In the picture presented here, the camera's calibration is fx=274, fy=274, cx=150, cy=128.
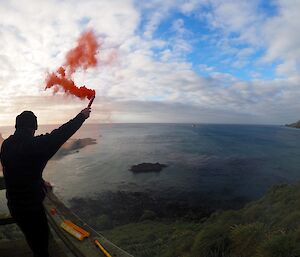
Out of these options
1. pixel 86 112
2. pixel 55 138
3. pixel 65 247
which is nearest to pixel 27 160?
pixel 55 138

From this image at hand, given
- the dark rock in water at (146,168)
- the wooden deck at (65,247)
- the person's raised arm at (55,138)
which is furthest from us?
the dark rock in water at (146,168)

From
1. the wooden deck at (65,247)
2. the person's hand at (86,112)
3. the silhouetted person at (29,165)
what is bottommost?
the wooden deck at (65,247)

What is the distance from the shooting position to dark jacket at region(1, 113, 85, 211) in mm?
3219

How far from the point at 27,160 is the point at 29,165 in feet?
0.22

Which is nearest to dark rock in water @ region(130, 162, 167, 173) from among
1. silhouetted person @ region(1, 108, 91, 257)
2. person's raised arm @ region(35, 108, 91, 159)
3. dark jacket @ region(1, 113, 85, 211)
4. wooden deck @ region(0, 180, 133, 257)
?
wooden deck @ region(0, 180, 133, 257)

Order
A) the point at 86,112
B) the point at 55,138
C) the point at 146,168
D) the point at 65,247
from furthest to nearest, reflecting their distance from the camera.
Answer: the point at 146,168
the point at 65,247
the point at 86,112
the point at 55,138

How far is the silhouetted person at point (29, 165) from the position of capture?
3229 mm

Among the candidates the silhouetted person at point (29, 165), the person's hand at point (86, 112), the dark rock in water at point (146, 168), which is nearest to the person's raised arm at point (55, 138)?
the silhouetted person at point (29, 165)

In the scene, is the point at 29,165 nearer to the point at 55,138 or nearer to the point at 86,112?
the point at 55,138

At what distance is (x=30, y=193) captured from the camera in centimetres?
337

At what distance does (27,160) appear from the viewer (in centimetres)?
324

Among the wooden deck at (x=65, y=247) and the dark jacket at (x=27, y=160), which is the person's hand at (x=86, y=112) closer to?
the dark jacket at (x=27, y=160)

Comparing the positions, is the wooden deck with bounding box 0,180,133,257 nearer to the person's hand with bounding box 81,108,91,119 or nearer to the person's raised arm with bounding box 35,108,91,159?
the person's raised arm with bounding box 35,108,91,159

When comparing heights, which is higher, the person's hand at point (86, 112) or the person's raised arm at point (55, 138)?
the person's hand at point (86, 112)
